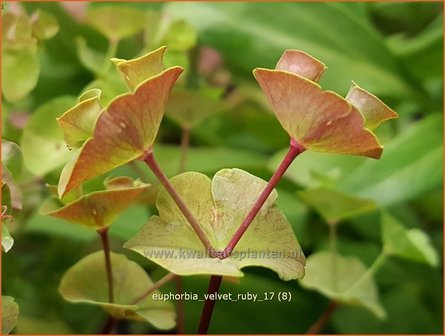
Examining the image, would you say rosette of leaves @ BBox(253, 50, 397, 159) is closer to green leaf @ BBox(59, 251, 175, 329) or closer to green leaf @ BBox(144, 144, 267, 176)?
green leaf @ BBox(59, 251, 175, 329)

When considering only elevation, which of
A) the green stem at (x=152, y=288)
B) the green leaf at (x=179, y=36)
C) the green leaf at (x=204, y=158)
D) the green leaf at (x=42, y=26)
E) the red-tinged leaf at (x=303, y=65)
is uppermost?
the red-tinged leaf at (x=303, y=65)

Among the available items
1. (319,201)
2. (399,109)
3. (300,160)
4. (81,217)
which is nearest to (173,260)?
(81,217)

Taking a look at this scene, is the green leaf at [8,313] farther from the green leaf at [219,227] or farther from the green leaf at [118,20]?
the green leaf at [118,20]

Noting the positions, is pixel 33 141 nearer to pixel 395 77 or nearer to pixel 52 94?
pixel 52 94

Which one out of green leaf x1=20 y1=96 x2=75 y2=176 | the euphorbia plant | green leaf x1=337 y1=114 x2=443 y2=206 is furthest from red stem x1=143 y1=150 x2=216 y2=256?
green leaf x1=337 y1=114 x2=443 y2=206

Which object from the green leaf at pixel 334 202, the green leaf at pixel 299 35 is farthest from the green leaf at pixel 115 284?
the green leaf at pixel 299 35

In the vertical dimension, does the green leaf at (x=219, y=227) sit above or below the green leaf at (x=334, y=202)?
above
